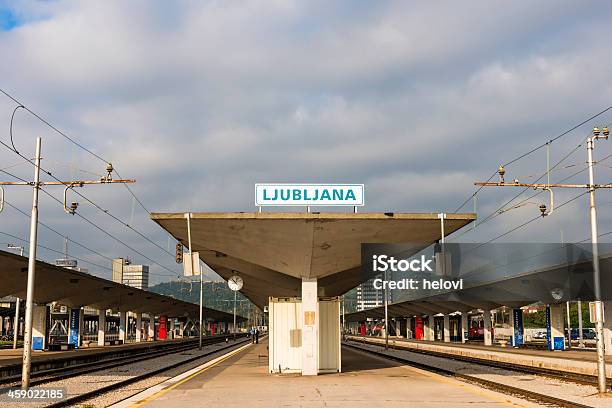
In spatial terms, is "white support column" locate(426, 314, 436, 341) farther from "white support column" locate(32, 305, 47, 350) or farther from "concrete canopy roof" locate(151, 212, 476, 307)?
"concrete canopy roof" locate(151, 212, 476, 307)

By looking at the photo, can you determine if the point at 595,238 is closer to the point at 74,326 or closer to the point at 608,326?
the point at 608,326

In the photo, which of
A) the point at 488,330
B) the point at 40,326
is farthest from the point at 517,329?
the point at 40,326

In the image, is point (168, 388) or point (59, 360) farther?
point (59, 360)

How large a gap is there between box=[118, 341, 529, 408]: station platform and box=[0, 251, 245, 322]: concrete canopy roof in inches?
747

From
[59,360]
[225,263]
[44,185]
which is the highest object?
[44,185]

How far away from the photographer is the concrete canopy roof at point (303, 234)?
25391 mm

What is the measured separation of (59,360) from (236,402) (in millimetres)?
26618

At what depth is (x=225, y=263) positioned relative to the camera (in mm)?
35312

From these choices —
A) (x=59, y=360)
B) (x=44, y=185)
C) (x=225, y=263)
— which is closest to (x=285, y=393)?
(x=44, y=185)

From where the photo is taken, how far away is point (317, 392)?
21.1m

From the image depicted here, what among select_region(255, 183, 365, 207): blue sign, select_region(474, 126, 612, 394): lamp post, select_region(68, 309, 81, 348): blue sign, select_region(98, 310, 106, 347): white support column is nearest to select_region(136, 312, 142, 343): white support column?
select_region(98, 310, 106, 347): white support column

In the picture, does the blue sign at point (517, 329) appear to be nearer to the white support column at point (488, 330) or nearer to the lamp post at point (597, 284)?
the white support column at point (488, 330)

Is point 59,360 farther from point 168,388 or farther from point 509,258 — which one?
point 509,258

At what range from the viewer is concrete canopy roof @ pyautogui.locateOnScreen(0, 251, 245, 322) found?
42.1 metres
